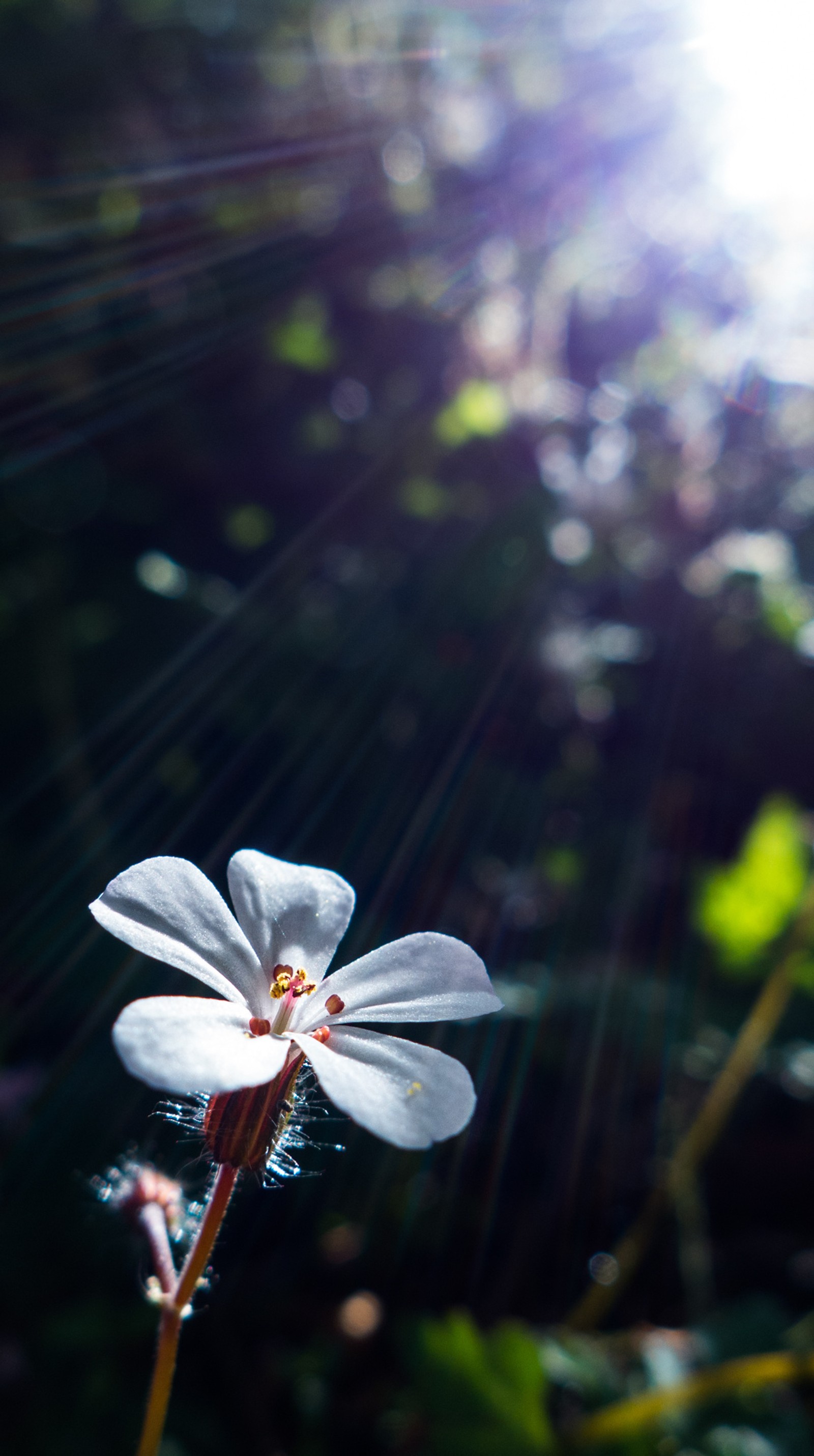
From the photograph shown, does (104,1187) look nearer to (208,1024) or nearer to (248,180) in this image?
(208,1024)

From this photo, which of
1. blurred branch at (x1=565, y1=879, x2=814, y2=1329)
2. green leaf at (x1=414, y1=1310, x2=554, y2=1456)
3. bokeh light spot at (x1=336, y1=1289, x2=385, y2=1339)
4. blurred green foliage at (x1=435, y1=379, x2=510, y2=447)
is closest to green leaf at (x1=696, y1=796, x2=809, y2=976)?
blurred branch at (x1=565, y1=879, x2=814, y2=1329)

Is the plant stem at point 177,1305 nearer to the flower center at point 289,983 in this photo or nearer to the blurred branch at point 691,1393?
the flower center at point 289,983

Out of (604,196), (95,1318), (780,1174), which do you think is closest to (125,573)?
(95,1318)

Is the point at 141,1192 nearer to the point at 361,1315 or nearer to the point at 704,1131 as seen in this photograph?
the point at 361,1315

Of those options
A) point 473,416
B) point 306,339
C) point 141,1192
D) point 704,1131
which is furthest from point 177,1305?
point 306,339

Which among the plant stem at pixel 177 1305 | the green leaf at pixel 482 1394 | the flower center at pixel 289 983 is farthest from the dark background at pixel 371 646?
the flower center at pixel 289 983

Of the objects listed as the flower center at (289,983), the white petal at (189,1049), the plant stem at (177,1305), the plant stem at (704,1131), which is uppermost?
the plant stem at (704,1131)
